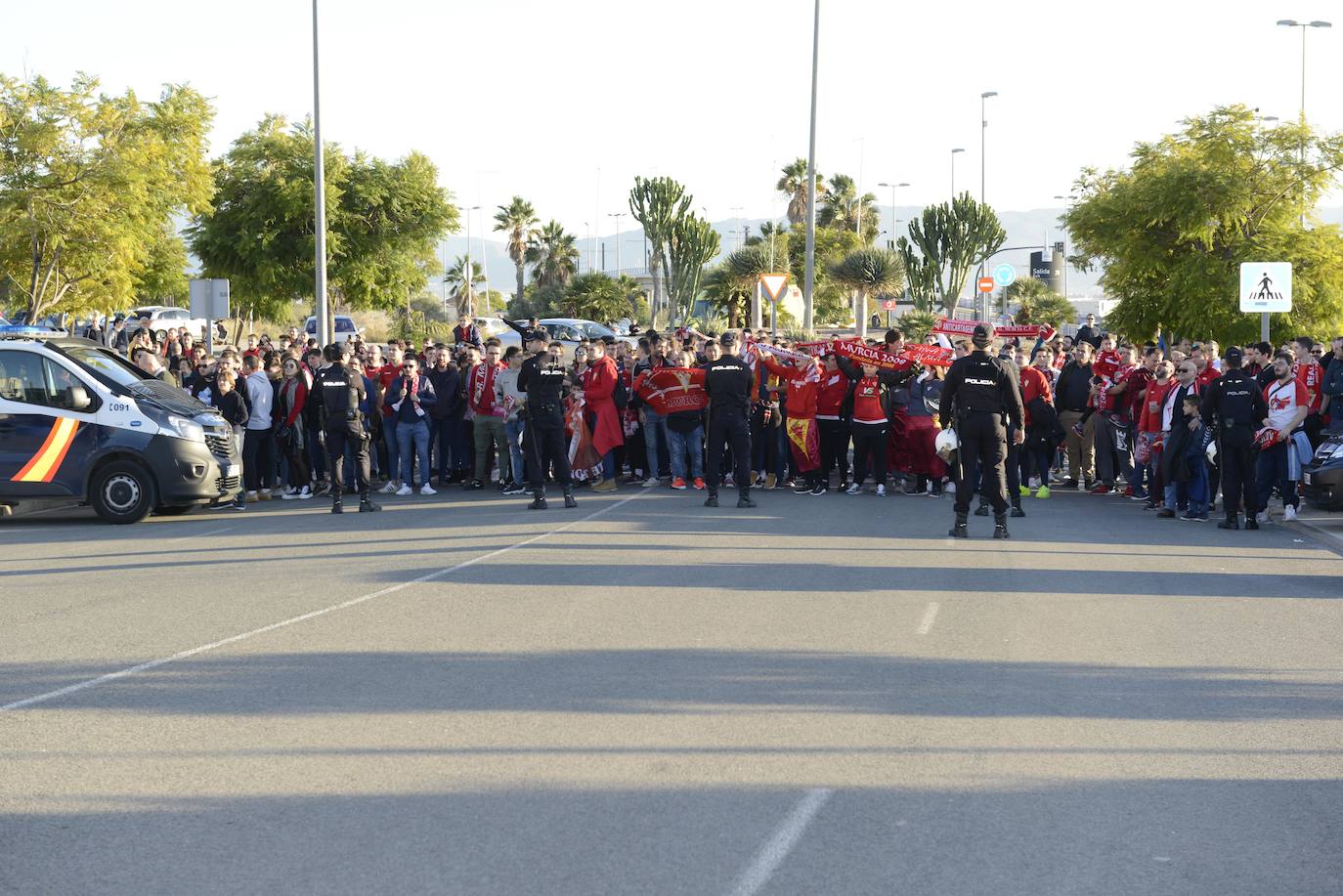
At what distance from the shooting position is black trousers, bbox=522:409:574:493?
16.0 meters

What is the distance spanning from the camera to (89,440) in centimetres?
1582

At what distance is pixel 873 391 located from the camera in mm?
17812

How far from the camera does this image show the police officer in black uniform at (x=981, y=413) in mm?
14109

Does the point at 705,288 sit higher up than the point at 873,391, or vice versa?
the point at 705,288

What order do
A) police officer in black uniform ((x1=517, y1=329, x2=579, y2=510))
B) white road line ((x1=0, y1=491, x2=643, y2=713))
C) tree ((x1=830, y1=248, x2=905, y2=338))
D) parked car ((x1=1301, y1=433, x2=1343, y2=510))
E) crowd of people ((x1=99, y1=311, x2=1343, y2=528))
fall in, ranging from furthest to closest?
tree ((x1=830, y1=248, x2=905, y2=338)) → crowd of people ((x1=99, y1=311, x2=1343, y2=528)) → police officer in black uniform ((x1=517, y1=329, x2=579, y2=510)) → parked car ((x1=1301, y1=433, x2=1343, y2=510)) → white road line ((x1=0, y1=491, x2=643, y2=713))

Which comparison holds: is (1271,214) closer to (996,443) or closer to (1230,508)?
(1230,508)

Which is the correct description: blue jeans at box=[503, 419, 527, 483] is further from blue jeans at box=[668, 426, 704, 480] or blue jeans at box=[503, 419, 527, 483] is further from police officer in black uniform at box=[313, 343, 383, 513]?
→ police officer in black uniform at box=[313, 343, 383, 513]

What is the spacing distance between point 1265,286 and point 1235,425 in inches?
245

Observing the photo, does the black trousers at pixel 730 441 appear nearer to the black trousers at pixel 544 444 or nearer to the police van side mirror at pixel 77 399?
the black trousers at pixel 544 444

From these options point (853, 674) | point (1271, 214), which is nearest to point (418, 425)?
point (853, 674)

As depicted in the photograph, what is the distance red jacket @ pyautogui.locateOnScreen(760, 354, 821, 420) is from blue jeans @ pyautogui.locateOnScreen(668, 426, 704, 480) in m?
1.24

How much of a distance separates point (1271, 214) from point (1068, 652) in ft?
84.7

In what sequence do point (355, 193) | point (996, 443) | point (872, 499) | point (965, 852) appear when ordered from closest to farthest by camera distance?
point (965, 852) → point (996, 443) → point (872, 499) → point (355, 193)

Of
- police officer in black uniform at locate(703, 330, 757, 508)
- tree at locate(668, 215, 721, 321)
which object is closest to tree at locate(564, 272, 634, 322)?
tree at locate(668, 215, 721, 321)
